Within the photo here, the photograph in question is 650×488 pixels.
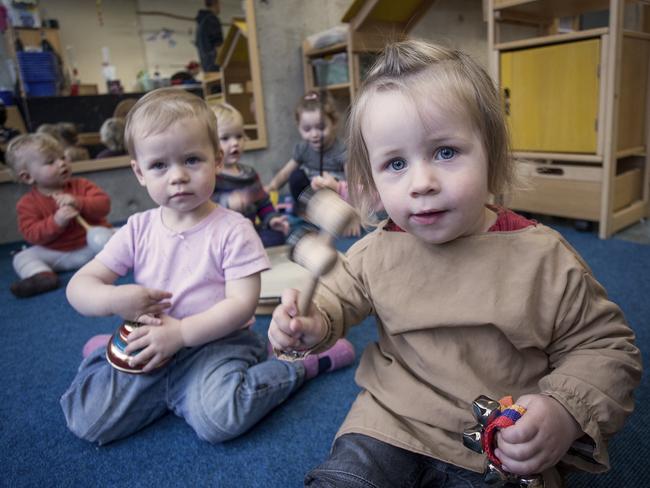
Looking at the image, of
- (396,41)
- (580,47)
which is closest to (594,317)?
(396,41)

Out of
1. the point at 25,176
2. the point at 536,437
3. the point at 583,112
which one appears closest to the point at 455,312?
the point at 536,437

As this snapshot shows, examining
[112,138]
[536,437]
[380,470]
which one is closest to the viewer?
[536,437]

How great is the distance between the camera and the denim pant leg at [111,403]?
0.85 metres

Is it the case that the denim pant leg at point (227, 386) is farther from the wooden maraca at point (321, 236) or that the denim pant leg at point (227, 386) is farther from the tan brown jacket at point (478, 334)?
the wooden maraca at point (321, 236)

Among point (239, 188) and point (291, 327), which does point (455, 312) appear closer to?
point (291, 327)

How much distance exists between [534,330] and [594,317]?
0.07m

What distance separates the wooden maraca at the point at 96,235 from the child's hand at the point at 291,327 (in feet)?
4.86

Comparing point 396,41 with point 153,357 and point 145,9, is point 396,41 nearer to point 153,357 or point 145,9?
point 153,357

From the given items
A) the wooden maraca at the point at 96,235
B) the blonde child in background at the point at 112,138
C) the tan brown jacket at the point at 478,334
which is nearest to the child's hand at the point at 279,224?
the wooden maraca at the point at 96,235

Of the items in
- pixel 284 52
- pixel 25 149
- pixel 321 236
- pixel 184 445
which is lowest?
pixel 184 445

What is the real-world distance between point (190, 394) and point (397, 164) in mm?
586

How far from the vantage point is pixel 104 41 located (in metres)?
3.07

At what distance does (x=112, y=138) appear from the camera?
280cm

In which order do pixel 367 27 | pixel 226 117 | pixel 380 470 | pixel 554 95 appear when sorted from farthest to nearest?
pixel 367 27
pixel 554 95
pixel 226 117
pixel 380 470
